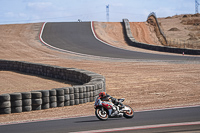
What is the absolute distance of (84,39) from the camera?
47000 millimetres

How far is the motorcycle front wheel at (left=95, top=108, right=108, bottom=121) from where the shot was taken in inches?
348

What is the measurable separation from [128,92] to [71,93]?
3374 mm

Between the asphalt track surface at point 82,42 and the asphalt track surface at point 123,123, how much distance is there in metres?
22.3

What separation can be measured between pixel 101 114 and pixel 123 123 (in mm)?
715

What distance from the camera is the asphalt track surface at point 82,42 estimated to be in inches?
1326

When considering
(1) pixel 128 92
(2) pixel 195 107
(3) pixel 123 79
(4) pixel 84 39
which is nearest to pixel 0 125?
(2) pixel 195 107

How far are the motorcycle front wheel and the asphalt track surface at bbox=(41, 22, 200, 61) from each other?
75.2 feet

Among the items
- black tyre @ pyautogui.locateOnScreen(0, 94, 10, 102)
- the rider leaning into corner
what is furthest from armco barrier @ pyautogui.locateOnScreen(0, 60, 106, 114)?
the rider leaning into corner

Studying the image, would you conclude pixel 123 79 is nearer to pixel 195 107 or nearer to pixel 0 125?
pixel 195 107

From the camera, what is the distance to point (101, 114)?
8930mm

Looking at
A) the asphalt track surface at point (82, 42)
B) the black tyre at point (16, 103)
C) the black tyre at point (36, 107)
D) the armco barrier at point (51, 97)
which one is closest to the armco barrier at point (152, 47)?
the asphalt track surface at point (82, 42)

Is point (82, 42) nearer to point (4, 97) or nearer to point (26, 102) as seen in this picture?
point (26, 102)

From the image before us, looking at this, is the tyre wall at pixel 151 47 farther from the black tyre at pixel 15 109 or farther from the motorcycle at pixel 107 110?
the motorcycle at pixel 107 110

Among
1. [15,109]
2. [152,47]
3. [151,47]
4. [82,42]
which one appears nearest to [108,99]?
[15,109]
